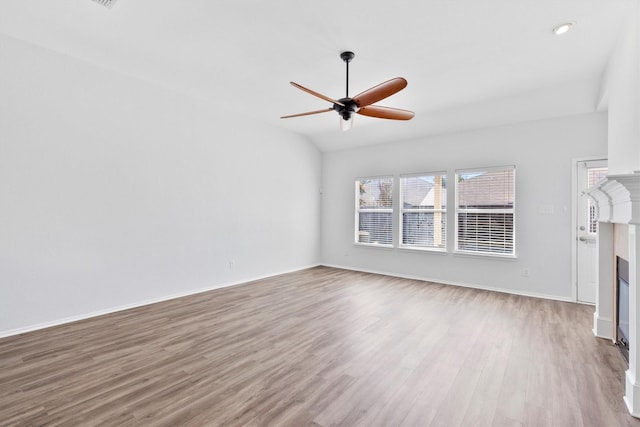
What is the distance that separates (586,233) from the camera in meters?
4.26

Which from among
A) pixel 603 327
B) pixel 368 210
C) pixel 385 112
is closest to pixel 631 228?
pixel 603 327

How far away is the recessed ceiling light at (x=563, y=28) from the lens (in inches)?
104

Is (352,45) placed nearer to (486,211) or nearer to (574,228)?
(486,211)

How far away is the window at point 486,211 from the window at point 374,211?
1407mm

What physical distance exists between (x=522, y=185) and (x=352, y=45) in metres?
3.62

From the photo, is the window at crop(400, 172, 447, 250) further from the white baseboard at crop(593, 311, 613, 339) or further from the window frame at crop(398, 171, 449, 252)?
the white baseboard at crop(593, 311, 613, 339)

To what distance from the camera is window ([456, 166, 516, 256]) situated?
4.89m

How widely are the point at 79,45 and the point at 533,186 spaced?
6.37 m

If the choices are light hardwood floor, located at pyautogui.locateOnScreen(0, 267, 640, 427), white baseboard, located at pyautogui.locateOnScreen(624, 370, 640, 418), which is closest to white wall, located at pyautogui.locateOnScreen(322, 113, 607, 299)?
light hardwood floor, located at pyautogui.locateOnScreen(0, 267, 640, 427)

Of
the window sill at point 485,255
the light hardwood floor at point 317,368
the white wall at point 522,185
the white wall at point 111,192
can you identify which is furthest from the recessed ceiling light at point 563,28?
the white wall at point 111,192

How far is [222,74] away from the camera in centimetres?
382

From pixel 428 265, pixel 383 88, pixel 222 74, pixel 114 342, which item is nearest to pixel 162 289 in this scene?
pixel 114 342

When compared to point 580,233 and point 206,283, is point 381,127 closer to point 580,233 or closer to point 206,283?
point 580,233

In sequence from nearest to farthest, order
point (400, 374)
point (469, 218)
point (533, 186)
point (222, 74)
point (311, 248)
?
1. point (400, 374)
2. point (222, 74)
3. point (533, 186)
4. point (469, 218)
5. point (311, 248)
